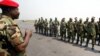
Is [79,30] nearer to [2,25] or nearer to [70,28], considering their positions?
[70,28]

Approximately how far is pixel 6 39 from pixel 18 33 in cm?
13

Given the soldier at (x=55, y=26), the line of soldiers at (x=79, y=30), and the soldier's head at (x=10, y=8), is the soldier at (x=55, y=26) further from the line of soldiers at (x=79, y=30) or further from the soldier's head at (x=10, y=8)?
the soldier's head at (x=10, y=8)

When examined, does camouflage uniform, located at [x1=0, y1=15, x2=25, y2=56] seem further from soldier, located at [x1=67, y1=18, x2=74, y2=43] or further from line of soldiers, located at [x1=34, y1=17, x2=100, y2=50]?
soldier, located at [x1=67, y1=18, x2=74, y2=43]

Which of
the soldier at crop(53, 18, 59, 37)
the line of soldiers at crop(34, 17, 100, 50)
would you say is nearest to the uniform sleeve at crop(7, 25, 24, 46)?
the line of soldiers at crop(34, 17, 100, 50)

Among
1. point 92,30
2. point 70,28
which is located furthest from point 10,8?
point 70,28

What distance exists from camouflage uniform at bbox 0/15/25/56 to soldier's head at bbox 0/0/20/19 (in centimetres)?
9

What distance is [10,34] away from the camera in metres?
2.47

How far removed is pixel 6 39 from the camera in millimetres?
2475

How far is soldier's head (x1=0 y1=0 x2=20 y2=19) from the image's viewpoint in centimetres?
256

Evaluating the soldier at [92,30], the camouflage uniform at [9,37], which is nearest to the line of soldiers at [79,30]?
the soldier at [92,30]

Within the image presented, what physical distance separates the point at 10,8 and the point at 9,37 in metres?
0.31

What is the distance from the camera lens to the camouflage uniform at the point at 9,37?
2.46 metres

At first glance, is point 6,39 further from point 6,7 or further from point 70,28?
point 70,28

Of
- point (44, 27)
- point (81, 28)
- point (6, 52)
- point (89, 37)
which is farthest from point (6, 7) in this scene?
point (44, 27)
